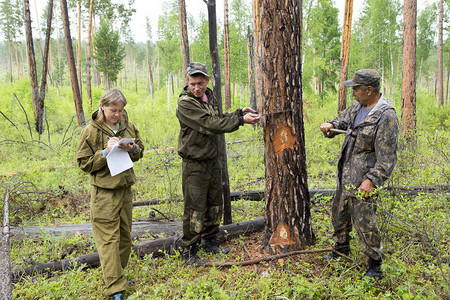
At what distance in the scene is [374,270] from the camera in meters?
2.81

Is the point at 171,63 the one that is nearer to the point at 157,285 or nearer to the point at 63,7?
the point at 63,7

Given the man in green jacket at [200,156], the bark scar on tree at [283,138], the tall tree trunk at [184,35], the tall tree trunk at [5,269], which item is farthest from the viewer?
the tall tree trunk at [184,35]

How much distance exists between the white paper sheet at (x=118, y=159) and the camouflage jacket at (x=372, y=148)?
7.60 feet

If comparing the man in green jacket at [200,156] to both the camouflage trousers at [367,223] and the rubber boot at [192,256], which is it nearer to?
the rubber boot at [192,256]

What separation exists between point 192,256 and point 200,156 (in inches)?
52.4

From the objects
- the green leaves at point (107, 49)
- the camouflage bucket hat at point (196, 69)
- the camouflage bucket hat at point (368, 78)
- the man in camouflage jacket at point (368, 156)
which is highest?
the green leaves at point (107, 49)

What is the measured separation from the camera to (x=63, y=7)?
1080 centimetres

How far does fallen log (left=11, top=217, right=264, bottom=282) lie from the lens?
321 cm

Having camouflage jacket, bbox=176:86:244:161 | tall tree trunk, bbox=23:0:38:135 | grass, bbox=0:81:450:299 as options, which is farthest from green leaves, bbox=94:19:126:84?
camouflage jacket, bbox=176:86:244:161

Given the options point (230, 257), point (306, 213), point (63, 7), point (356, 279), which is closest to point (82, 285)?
point (230, 257)

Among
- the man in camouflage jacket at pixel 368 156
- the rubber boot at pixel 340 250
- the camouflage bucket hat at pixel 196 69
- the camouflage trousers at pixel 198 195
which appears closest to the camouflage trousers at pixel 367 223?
the man in camouflage jacket at pixel 368 156

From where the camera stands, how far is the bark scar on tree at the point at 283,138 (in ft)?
10.2

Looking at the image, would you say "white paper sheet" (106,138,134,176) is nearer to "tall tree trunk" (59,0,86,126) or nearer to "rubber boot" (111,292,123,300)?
"rubber boot" (111,292,123,300)

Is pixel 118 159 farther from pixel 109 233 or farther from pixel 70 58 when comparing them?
pixel 70 58
